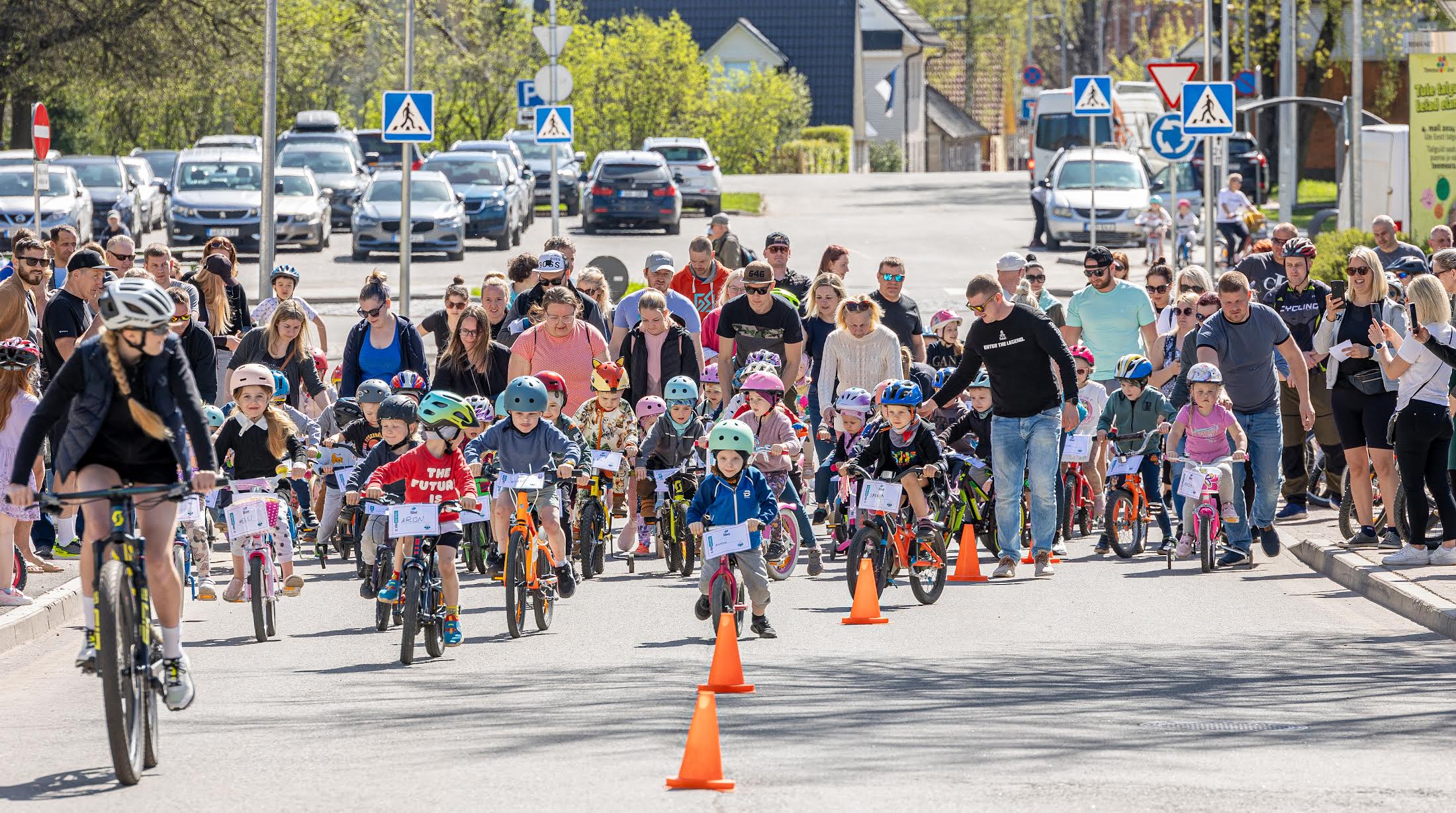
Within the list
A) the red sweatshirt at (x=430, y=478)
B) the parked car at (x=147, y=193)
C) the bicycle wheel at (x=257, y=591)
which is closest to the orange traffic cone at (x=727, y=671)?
the red sweatshirt at (x=430, y=478)

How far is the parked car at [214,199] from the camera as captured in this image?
38.7 metres

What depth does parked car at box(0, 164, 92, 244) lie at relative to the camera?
37.1 m

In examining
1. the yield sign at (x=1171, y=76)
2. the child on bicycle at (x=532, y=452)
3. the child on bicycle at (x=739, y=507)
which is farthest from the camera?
the yield sign at (x=1171, y=76)

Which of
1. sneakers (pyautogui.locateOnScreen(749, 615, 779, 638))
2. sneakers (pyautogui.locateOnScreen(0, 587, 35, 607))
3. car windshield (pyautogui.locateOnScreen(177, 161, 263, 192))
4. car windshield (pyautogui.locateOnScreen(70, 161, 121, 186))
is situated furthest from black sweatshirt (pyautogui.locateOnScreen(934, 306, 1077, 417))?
car windshield (pyautogui.locateOnScreen(70, 161, 121, 186))

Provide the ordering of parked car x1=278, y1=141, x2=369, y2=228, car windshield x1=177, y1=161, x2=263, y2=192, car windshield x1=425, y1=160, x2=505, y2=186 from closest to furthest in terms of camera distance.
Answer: car windshield x1=177, y1=161, x2=263, y2=192 → car windshield x1=425, y1=160, x2=505, y2=186 → parked car x1=278, y1=141, x2=369, y2=228

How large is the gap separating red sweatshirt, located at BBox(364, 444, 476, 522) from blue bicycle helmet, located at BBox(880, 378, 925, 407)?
2.97 m

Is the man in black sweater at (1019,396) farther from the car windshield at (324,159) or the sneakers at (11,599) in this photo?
the car windshield at (324,159)

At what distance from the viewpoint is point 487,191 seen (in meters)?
41.0

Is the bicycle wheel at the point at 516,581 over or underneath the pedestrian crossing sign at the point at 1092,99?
underneath

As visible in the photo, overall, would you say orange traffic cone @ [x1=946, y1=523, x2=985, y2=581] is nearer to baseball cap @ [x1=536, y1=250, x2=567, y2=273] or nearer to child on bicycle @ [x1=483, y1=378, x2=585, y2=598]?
child on bicycle @ [x1=483, y1=378, x2=585, y2=598]

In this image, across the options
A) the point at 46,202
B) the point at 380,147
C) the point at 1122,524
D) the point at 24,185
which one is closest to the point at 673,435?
the point at 1122,524

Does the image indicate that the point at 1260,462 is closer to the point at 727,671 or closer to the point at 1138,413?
the point at 1138,413

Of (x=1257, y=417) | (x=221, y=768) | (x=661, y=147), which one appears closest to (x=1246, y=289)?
(x=1257, y=417)

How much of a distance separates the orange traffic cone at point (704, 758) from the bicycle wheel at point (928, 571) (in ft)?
17.6
